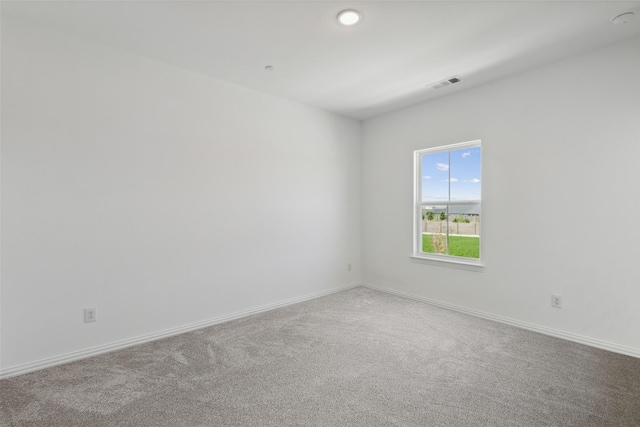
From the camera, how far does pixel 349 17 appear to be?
2.21 m

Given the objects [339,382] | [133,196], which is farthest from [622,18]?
[133,196]

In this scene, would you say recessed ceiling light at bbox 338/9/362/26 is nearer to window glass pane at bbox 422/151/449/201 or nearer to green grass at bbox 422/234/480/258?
window glass pane at bbox 422/151/449/201

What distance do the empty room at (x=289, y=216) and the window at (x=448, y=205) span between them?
0.10 ft

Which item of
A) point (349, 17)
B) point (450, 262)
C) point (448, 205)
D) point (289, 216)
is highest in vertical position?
point (349, 17)

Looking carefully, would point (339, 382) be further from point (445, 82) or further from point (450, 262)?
point (445, 82)

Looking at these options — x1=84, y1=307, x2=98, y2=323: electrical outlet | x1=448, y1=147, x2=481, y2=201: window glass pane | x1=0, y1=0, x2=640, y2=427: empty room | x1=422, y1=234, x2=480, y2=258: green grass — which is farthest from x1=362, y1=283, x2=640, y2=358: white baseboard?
x1=84, y1=307, x2=98, y2=323: electrical outlet

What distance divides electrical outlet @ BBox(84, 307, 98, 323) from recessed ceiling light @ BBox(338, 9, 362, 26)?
3.03m

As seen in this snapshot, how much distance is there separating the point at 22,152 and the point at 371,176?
3844 mm

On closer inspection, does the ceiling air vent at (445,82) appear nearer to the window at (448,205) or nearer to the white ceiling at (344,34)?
the white ceiling at (344,34)

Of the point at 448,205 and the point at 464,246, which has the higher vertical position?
the point at 448,205

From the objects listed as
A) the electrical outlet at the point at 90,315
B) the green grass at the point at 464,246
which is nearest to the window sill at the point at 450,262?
the green grass at the point at 464,246

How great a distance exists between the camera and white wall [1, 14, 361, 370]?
7.48 ft

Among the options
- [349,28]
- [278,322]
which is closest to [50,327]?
[278,322]

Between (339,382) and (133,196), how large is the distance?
2.33 metres
